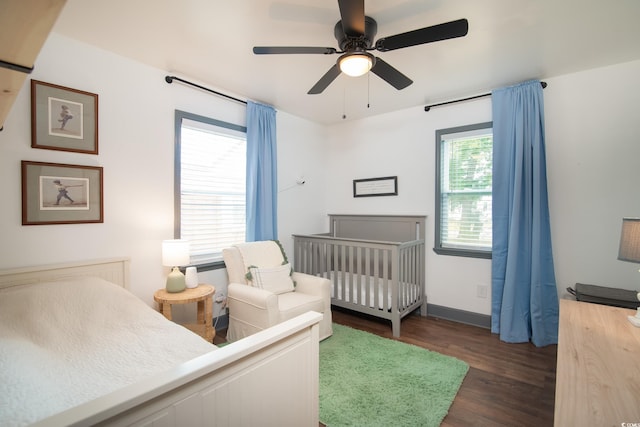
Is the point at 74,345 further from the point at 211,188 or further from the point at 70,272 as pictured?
the point at 211,188

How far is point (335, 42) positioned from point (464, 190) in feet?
6.71

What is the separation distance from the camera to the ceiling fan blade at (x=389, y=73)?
1821 millimetres

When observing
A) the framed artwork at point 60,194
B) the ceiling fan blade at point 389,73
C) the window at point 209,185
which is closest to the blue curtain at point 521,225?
the ceiling fan blade at point 389,73

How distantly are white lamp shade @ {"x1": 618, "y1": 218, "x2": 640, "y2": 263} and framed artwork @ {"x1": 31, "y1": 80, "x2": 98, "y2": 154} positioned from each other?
3.34m

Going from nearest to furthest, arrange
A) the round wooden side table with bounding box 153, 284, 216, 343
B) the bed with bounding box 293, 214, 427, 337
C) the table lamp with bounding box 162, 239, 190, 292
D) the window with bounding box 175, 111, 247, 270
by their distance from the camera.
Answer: the round wooden side table with bounding box 153, 284, 216, 343, the table lamp with bounding box 162, 239, 190, 292, the window with bounding box 175, 111, 247, 270, the bed with bounding box 293, 214, 427, 337

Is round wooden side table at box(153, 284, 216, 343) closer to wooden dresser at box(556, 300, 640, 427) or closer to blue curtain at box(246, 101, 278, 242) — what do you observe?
blue curtain at box(246, 101, 278, 242)

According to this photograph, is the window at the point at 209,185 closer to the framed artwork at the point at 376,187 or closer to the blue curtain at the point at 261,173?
the blue curtain at the point at 261,173

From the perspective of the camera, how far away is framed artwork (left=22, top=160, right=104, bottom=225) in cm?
184

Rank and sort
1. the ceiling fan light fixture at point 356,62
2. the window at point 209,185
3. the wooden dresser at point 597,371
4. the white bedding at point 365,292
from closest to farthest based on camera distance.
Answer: the wooden dresser at point 597,371 < the ceiling fan light fixture at point 356,62 < the window at point 209,185 < the white bedding at point 365,292

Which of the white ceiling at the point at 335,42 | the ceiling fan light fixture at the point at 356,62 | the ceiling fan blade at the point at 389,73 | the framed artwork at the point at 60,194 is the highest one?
the white ceiling at the point at 335,42

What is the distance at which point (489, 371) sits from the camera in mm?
2150

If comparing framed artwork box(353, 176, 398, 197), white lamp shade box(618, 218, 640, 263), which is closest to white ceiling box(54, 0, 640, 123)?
framed artwork box(353, 176, 398, 197)

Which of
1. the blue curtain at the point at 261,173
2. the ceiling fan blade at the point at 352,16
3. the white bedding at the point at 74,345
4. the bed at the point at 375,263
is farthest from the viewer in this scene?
the blue curtain at the point at 261,173

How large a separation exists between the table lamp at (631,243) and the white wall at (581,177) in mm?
1274
